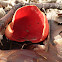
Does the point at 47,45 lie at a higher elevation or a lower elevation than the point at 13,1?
lower

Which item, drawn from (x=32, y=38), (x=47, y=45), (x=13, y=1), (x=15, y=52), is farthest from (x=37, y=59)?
(x=13, y=1)

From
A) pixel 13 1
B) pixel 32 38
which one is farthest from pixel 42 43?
pixel 13 1

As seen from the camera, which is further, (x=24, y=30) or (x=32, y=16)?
(x=24, y=30)

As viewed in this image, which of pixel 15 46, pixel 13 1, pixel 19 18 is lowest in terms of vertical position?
pixel 15 46

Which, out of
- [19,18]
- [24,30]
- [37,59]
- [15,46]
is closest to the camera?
[37,59]

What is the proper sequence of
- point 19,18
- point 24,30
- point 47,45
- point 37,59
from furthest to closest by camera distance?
point 24,30 → point 19,18 → point 47,45 → point 37,59

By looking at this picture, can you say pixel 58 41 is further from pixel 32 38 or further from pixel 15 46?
pixel 15 46
